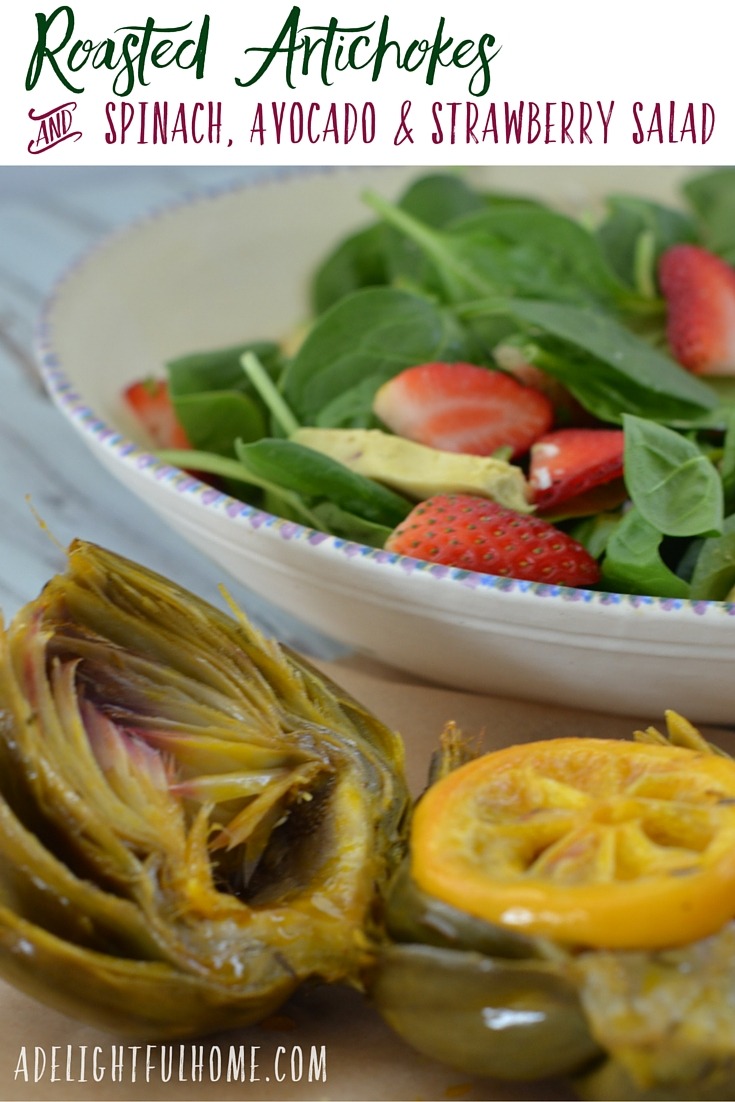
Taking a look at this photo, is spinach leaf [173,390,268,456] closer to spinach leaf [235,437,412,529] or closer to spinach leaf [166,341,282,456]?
spinach leaf [166,341,282,456]

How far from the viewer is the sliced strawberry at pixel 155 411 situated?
3.77ft

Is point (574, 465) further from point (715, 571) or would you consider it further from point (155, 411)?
point (155, 411)

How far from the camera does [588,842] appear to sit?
542 millimetres

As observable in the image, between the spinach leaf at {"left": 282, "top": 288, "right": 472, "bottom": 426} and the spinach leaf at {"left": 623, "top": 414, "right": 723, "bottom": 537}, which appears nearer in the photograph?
the spinach leaf at {"left": 623, "top": 414, "right": 723, "bottom": 537}

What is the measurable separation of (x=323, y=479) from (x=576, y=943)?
18.1 inches

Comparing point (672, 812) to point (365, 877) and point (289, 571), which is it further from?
point (289, 571)

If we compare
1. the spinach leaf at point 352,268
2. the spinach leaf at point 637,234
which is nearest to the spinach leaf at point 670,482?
the spinach leaf at point 637,234

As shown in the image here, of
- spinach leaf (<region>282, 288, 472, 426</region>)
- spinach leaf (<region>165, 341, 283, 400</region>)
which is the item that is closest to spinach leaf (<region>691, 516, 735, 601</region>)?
spinach leaf (<region>282, 288, 472, 426</region>)

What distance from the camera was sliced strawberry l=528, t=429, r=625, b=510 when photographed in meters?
0.91

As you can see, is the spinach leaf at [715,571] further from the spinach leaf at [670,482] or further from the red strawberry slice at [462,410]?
the red strawberry slice at [462,410]

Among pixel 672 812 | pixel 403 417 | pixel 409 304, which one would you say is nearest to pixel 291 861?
pixel 672 812

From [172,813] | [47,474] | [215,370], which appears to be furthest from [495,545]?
[47,474]

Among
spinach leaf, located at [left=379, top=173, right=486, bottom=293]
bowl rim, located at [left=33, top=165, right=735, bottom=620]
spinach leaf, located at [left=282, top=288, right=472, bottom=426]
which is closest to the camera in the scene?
bowl rim, located at [left=33, top=165, right=735, bottom=620]

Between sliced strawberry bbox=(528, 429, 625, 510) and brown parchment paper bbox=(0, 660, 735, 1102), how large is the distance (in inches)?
16.5
